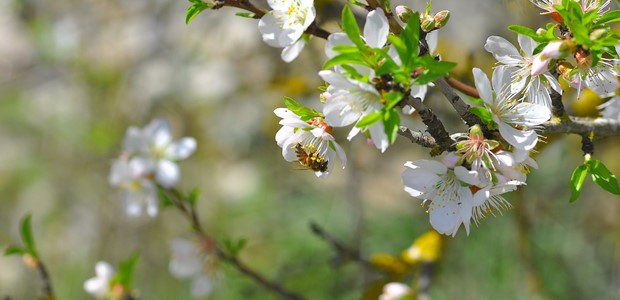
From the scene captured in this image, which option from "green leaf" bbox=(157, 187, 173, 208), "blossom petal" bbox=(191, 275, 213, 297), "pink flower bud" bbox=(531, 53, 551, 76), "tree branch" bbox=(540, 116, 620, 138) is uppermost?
"pink flower bud" bbox=(531, 53, 551, 76)

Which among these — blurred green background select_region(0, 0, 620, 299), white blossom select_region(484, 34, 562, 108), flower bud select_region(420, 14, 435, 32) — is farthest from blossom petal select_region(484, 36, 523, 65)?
→ blurred green background select_region(0, 0, 620, 299)

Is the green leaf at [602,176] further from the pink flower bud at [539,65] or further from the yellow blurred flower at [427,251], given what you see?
the yellow blurred flower at [427,251]

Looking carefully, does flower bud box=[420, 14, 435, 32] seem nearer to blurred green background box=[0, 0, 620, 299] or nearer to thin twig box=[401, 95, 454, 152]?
thin twig box=[401, 95, 454, 152]

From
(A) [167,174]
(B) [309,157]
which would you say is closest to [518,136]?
(B) [309,157]

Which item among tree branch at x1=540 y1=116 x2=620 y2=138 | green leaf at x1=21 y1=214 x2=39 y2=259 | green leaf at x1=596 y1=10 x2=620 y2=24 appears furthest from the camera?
green leaf at x1=21 y1=214 x2=39 y2=259

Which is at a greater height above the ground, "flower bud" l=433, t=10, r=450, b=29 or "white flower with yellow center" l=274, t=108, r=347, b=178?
"flower bud" l=433, t=10, r=450, b=29

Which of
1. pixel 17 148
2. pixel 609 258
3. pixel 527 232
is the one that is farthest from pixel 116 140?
pixel 609 258

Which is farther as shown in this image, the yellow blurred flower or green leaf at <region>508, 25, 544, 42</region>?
the yellow blurred flower

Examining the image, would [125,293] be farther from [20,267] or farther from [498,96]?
[20,267]

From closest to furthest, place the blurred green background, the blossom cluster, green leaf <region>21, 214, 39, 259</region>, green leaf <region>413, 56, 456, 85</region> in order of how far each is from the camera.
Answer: green leaf <region>413, 56, 456, 85</region> → green leaf <region>21, 214, 39, 259</region> → the blossom cluster → the blurred green background
